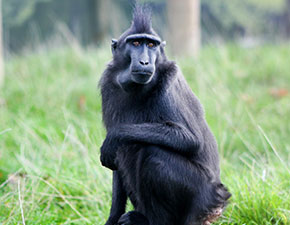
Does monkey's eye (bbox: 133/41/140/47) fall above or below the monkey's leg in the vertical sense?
above

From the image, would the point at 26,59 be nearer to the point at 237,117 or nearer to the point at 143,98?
the point at 237,117

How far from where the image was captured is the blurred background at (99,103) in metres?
3.23

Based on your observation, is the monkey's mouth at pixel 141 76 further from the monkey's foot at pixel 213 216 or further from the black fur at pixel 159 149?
the monkey's foot at pixel 213 216

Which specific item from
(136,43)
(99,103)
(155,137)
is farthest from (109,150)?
(99,103)

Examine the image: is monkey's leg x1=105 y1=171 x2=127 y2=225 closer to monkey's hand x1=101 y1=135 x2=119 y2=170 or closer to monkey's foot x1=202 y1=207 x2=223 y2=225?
monkey's hand x1=101 y1=135 x2=119 y2=170

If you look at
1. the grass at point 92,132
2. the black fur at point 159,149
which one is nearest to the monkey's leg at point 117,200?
the black fur at point 159,149

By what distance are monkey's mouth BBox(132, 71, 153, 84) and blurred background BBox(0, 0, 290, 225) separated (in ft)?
2.64

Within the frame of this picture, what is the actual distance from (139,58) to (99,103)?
3059 millimetres

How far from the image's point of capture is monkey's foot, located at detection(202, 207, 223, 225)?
2.83 metres

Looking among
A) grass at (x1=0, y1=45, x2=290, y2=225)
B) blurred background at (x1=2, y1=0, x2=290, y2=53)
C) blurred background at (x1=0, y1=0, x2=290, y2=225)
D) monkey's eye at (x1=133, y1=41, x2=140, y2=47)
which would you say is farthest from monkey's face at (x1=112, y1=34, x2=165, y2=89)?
blurred background at (x1=2, y1=0, x2=290, y2=53)

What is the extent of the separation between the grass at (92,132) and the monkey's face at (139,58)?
927mm

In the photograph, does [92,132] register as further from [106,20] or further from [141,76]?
[106,20]

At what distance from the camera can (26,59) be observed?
25.4 ft

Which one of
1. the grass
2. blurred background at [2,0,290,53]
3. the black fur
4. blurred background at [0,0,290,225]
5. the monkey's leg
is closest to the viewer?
the black fur
